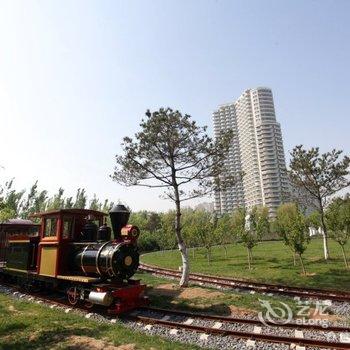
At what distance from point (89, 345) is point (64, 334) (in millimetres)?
1376

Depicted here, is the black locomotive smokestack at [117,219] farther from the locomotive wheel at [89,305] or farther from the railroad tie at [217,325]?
the railroad tie at [217,325]

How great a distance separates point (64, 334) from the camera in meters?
10.1

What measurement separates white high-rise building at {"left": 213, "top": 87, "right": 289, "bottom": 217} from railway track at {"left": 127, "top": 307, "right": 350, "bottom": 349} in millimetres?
123515

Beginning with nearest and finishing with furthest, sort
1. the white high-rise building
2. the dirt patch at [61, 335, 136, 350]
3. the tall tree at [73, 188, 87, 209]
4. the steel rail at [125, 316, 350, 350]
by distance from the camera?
the steel rail at [125, 316, 350, 350] → the dirt patch at [61, 335, 136, 350] → the tall tree at [73, 188, 87, 209] → the white high-rise building

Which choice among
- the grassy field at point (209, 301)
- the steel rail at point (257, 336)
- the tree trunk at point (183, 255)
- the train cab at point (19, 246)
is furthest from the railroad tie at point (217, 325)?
the train cab at point (19, 246)

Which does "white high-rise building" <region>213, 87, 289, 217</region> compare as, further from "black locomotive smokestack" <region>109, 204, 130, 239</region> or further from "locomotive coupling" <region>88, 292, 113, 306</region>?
"locomotive coupling" <region>88, 292, 113, 306</region>

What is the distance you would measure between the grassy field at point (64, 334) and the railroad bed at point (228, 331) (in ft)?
2.64

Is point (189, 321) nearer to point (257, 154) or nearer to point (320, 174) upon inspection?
point (320, 174)

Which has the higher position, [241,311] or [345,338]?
[241,311]

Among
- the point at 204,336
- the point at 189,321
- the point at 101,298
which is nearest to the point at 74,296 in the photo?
the point at 101,298

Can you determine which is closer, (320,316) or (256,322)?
(256,322)

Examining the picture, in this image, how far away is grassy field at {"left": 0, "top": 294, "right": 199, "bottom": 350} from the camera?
9.20 m

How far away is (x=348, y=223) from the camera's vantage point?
75.1ft

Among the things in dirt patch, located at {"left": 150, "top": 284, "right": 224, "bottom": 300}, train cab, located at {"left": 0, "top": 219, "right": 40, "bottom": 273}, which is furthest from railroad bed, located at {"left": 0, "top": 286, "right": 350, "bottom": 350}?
train cab, located at {"left": 0, "top": 219, "right": 40, "bottom": 273}
